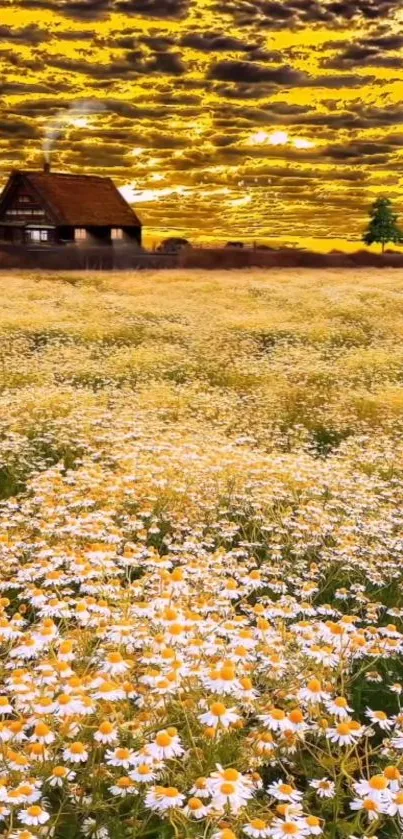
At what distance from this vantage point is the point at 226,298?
23.4 meters

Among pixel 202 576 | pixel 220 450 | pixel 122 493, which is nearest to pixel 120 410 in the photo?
pixel 220 450

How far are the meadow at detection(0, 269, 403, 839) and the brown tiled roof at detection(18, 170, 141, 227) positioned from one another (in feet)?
99.1

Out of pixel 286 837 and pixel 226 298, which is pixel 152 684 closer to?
pixel 286 837

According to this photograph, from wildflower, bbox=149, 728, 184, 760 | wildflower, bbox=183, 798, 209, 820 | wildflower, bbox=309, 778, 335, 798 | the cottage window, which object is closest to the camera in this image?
wildflower, bbox=183, 798, 209, 820

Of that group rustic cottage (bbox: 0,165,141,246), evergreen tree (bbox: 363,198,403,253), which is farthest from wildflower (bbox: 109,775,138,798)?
evergreen tree (bbox: 363,198,403,253)

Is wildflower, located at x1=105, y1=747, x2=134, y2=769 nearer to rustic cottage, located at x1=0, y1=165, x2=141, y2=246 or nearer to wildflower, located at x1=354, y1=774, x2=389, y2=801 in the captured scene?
wildflower, located at x1=354, y1=774, x2=389, y2=801

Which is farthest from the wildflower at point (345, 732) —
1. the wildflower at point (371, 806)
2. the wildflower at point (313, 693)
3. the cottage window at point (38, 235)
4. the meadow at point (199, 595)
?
the cottage window at point (38, 235)

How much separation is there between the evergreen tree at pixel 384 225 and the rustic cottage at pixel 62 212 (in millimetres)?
26946

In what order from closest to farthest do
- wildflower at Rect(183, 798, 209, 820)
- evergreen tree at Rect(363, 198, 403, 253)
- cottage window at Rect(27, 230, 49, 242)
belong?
wildflower at Rect(183, 798, 209, 820)
cottage window at Rect(27, 230, 49, 242)
evergreen tree at Rect(363, 198, 403, 253)

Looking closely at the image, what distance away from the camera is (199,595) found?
427 centimetres

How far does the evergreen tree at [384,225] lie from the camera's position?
65.8 m

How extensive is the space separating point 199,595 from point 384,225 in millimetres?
66104

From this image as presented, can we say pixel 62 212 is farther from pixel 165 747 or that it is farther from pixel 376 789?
pixel 376 789

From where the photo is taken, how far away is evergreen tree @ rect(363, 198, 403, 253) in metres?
65.8
